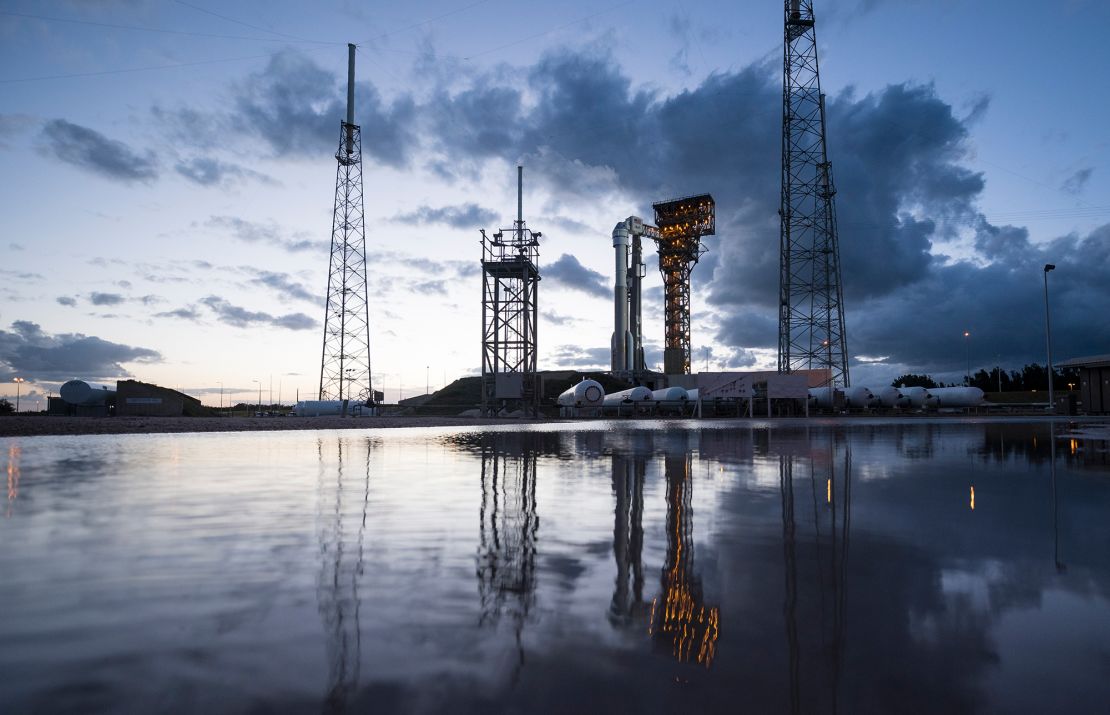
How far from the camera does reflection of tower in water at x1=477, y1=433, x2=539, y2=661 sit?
423 cm

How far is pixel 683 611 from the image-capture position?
4.11m

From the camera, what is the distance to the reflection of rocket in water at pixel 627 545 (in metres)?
4.20

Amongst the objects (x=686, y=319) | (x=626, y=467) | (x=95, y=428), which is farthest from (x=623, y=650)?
(x=686, y=319)

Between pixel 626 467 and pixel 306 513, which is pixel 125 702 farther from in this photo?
pixel 626 467

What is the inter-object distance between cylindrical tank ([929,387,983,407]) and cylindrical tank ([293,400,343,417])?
65572mm

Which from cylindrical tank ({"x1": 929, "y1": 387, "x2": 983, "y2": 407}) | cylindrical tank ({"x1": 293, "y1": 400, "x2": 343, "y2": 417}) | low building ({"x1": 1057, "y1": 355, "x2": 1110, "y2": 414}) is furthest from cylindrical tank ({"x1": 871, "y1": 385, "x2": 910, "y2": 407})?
cylindrical tank ({"x1": 293, "y1": 400, "x2": 343, "y2": 417})

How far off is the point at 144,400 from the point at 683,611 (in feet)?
243

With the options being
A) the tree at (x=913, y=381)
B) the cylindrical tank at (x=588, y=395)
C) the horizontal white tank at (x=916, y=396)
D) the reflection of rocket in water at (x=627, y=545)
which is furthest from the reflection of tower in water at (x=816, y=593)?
the tree at (x=913, y=381)

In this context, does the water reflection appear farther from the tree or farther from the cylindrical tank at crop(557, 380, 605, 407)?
the tree

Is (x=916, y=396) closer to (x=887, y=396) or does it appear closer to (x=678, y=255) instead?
(x=887, y=396)

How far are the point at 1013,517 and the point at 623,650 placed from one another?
20.6 ft

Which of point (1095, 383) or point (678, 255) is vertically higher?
point (678, 255)

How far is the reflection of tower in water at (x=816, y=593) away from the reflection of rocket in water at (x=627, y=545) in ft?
3.22

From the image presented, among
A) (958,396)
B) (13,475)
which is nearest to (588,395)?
(958,396)
